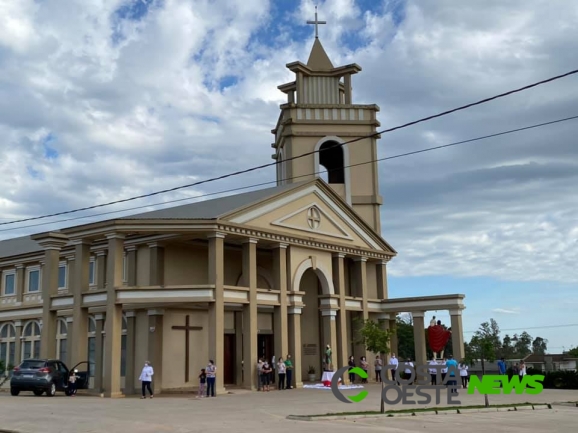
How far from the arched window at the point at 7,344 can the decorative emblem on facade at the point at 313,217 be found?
57.5 ft

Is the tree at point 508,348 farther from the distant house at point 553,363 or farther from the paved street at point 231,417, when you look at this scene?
the paved street at point 231,417

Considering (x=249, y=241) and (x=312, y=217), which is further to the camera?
Result: (x=312, y=217)

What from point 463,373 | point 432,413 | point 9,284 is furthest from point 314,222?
point 9,284

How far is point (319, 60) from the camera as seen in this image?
5100cm

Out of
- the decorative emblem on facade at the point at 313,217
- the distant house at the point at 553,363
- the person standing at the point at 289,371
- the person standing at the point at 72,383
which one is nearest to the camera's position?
the person standing at the point at 72,383

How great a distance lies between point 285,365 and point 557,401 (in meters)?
11.8

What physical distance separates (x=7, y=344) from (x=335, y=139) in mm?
23680

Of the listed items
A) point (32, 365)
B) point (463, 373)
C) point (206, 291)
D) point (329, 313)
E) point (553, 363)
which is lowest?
point (463, 373)

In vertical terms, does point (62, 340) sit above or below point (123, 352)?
above

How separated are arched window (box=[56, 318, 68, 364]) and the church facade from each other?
0.06 meters

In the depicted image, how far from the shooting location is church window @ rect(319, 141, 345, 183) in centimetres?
4788

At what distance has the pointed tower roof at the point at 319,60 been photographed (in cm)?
5041

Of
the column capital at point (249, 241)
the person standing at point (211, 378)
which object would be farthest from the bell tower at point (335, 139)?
the person standing at point (211, 378)

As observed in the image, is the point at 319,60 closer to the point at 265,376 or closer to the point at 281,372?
the point at 281,372
